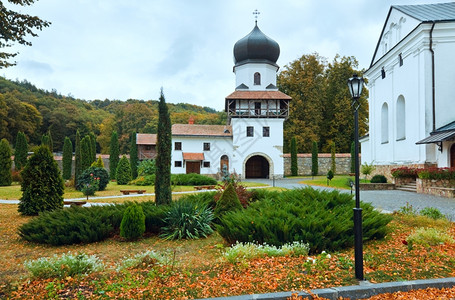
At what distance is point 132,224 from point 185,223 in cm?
107

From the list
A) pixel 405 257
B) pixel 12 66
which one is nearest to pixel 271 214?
pixel 405 257

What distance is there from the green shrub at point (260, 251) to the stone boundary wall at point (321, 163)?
1113 inches

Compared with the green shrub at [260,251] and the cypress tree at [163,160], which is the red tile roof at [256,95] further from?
the green shrub at [260,251]

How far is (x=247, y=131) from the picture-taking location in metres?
29.0

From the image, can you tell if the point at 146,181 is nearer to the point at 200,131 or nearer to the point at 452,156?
the point at 200,131

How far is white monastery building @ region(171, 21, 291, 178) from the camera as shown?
29.0 meters

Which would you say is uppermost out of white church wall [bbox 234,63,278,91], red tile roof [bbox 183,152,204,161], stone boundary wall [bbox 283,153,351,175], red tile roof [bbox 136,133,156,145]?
white church wall [bbox 234,63,278,91]

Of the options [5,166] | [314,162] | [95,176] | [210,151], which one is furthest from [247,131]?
[5,166]

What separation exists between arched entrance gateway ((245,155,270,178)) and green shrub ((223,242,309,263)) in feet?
85.5

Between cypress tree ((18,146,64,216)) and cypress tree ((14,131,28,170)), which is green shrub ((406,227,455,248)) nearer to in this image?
cypress tree ((18,146,64,216))

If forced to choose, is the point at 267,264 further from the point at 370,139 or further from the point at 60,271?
the point at 370,139

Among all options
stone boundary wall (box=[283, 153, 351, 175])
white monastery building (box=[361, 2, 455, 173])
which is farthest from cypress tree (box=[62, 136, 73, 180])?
white monastery building (box=[361, 2, 455, 173])

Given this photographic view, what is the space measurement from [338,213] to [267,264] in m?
2.41

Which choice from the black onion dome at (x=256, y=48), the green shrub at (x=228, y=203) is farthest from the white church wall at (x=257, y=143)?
the green shrub at (x=228, y=203)
